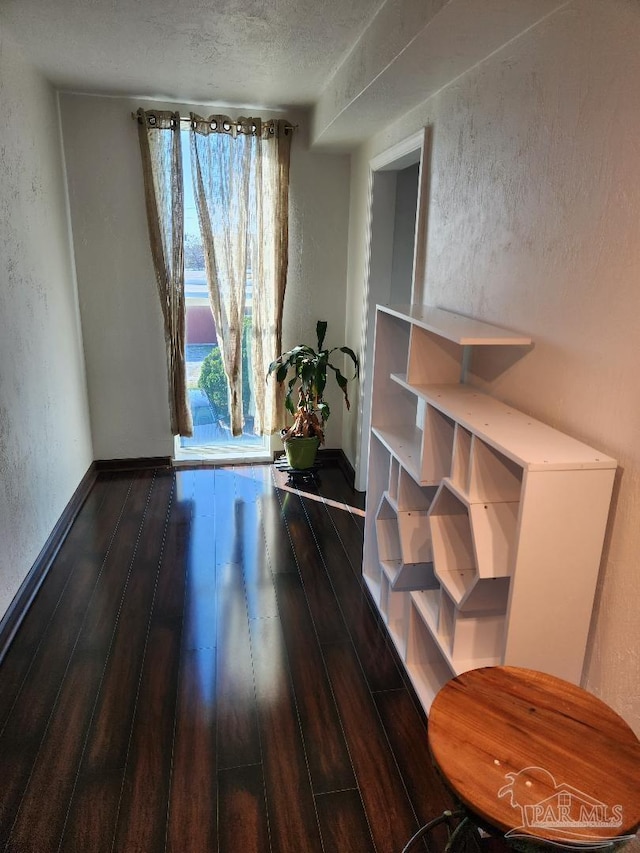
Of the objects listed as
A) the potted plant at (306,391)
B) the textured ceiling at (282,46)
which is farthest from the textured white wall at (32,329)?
the potted plant at (306,391)

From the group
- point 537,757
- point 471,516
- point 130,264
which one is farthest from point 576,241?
point 130,264

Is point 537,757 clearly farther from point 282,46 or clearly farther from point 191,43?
point 191,43

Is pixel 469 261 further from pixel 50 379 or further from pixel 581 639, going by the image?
pixel 50 379

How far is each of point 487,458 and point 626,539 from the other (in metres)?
0.43

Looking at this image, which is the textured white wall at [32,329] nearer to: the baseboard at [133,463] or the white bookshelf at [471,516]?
the baseboard at [133,463]

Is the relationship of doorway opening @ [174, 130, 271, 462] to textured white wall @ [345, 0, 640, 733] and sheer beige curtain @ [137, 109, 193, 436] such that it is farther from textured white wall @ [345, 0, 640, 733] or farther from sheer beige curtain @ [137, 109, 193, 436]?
textured white wall @ [345, 0, 640, 733]

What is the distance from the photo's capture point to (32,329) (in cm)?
293

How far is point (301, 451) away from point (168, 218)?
5.91 ft

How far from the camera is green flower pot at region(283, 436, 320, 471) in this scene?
13.6ft

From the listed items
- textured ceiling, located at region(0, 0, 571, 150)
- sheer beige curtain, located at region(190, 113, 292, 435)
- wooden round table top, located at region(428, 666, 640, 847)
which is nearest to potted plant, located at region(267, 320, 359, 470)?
sheer beige curtain, located at region(190, 113, 292, 435)

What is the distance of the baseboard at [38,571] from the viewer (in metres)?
2.43

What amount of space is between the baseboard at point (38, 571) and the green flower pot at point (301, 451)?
1.38m

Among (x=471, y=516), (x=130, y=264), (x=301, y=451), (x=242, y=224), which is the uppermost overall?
(x=242, y=224)

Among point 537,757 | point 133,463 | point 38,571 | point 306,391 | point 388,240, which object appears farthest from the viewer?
→ point 133,463
